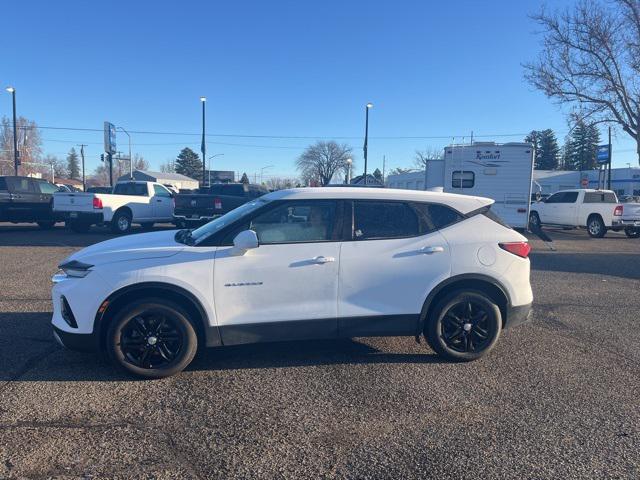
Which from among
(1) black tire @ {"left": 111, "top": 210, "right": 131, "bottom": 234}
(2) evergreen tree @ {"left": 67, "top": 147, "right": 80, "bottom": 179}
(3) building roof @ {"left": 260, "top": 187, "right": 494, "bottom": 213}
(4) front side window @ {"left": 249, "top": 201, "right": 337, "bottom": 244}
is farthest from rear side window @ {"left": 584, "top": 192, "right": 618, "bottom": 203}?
(2) evergreen tree @ {"left": 67, "top": 147, "right": 80, "bottom": 179}

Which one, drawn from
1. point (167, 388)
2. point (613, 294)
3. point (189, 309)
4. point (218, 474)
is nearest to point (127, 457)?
point (218, 474)

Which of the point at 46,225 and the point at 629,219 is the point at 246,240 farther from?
the point at 629,219

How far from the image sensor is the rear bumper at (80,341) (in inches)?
161

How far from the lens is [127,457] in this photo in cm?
300

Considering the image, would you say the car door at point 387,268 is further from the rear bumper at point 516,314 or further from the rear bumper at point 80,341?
the rear bumper at point 80,341

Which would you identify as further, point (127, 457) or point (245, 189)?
point (245, 189)

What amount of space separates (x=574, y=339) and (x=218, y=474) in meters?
4.41

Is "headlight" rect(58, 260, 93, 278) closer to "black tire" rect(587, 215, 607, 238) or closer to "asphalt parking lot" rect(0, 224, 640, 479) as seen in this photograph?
"asphalt parking lot" rect(0, 224, 640, 479)

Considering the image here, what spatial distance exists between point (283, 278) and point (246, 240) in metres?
0.48

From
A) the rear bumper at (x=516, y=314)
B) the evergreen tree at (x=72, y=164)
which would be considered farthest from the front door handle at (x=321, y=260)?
the evergreen tree at (x=72, y=164)

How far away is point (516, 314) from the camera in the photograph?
15.6 ft

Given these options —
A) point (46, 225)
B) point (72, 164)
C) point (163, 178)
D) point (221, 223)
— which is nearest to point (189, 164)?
point (163, 178)

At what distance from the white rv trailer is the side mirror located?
12036mm

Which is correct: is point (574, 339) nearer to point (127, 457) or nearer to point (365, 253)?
point (365, 253)
